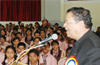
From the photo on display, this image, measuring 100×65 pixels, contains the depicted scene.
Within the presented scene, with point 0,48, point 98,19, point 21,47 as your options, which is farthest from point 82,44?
point 98,19

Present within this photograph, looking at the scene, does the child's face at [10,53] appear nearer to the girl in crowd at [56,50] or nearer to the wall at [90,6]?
the girl in crowd at [56,50]

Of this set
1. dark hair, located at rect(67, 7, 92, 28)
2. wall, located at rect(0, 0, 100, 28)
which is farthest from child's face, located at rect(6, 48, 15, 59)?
wall, located at rect(0, 0, 100, 28)

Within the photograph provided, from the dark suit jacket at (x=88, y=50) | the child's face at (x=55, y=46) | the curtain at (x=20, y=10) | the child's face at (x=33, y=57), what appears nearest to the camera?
the dark suit jacket at (x=88, y=50)

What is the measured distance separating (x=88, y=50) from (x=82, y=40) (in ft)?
0.56

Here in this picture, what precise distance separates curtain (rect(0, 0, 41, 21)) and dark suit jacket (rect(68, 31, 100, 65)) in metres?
12.1

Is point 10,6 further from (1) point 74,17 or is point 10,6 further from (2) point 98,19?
(1) point 74,17

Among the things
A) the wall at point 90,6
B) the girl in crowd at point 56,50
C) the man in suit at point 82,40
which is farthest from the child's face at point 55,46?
the wall at point 90,6

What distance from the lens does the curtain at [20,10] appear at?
1299cm

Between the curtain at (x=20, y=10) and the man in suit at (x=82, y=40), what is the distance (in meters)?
12.0

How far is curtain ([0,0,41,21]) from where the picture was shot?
13.0m

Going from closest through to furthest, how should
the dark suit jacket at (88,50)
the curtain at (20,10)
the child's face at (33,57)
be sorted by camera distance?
1. the dark suit jacket at (88,50)
2. the child's face at (33,57)
3. the curtain at (20,10)

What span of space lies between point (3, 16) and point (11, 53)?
9.60m

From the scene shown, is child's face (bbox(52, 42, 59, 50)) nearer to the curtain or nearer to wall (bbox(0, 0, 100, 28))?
wall (bbox(0, 0, 100, 28))

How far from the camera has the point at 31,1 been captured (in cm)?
1359
